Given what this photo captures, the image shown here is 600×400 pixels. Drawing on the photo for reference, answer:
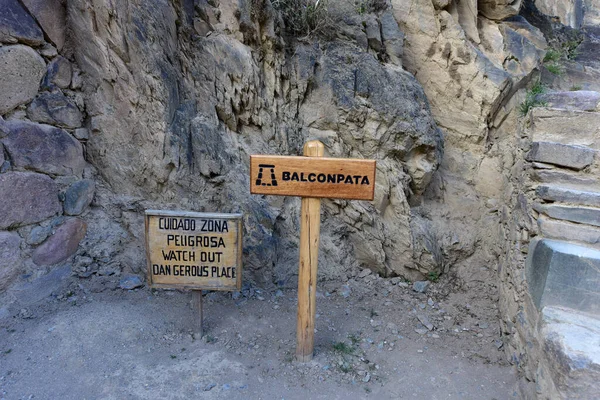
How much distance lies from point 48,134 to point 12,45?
0.79 meters

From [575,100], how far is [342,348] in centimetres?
331

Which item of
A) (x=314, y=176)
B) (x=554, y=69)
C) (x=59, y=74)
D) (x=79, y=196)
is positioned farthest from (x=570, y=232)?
(x=59, y=74)

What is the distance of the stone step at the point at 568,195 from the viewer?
2600mm

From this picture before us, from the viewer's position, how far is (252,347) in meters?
3.02

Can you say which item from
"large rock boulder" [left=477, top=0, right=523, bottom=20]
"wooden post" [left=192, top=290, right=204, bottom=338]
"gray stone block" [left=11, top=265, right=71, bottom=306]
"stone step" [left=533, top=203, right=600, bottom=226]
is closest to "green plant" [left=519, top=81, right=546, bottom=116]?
"large rock boulder" [left=477, top=0, right=523, bottom=20]

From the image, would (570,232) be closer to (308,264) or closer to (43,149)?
(308,264)

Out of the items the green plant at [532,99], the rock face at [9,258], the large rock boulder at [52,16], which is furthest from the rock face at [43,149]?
the green plant at [532,99]

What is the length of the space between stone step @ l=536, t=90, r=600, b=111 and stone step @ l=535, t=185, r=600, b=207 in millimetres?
1108

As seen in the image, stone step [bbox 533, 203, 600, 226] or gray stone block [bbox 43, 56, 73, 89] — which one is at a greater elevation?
gray stone block [bbox 43, 56, 73, 89]

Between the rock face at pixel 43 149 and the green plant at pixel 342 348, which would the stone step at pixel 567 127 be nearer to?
the green plant at pixel 342 348

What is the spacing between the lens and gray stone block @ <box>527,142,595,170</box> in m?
2.90

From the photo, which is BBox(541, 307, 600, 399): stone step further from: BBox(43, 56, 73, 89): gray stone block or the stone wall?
BBox(43, 56, 73, 89): gray stone block

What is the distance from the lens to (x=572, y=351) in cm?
177

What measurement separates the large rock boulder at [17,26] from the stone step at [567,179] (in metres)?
4.69
